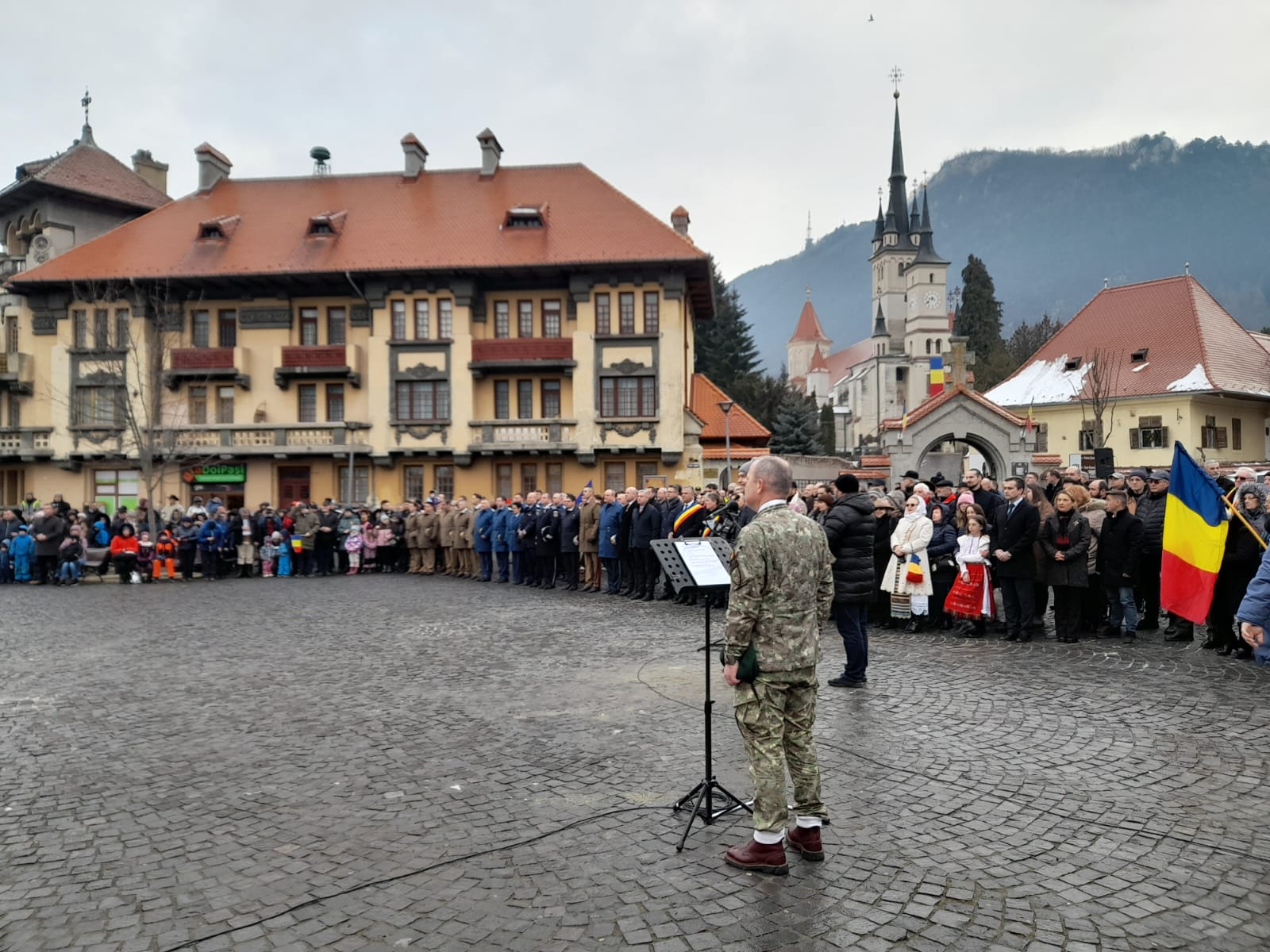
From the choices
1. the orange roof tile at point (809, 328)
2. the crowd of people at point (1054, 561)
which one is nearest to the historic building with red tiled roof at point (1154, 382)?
the crowd of people at point (1054, 561)

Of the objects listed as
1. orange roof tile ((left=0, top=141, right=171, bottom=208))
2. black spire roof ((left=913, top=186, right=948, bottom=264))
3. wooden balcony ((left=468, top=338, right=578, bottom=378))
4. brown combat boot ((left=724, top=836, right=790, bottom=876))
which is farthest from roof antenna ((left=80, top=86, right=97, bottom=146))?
black spire roof ((left=913, top=186, right=948, bottom=264))

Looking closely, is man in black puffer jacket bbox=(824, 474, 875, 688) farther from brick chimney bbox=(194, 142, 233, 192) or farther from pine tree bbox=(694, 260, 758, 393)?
pine tree bbox=(694, 260, 758, 393)

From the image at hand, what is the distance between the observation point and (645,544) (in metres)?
16.8

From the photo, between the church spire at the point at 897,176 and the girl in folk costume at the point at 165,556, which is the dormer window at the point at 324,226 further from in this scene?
the church spire at the point at 897,176

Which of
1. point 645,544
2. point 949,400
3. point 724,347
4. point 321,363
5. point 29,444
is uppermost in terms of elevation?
point 724,347

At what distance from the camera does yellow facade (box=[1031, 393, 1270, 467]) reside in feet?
131

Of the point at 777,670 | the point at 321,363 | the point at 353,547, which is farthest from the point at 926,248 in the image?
the point at 777,670

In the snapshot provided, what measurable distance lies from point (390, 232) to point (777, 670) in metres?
36.1

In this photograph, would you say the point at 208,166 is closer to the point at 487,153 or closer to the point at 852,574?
the point at 487,153

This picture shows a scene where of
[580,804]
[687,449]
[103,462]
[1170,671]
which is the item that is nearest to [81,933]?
[580,804]

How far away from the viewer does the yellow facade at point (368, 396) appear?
34.6 meters

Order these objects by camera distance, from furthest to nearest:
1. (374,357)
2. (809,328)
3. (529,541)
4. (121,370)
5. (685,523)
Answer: (809,328) < (374,357) < (121,370) < (529,541) < (685,523)

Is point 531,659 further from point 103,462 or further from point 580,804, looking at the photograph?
point 103,462

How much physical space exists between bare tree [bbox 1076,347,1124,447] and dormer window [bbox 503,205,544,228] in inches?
1025
